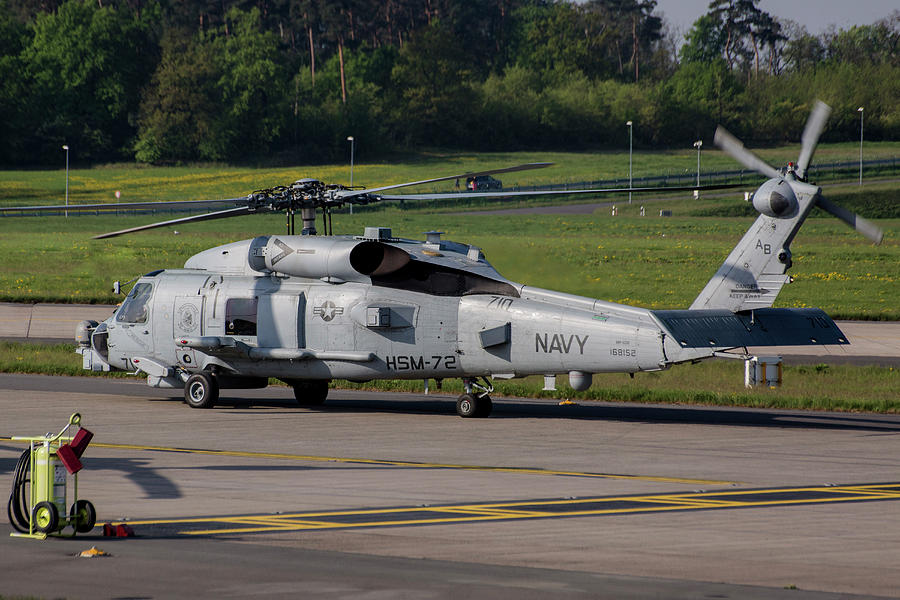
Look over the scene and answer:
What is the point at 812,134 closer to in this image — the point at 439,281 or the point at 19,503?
the point at 439,281

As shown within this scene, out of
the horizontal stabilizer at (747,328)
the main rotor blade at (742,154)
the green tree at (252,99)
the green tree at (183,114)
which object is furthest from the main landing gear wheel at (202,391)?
the green tree at (252,99)

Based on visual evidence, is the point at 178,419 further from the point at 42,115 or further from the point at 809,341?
the point at 42,115

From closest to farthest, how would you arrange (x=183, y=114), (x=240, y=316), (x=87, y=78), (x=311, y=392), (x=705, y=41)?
(x=240, y=316) → (x=311, y=392) → (x=183, y=114) → (x=87, y=78) → (x=705, y=41)

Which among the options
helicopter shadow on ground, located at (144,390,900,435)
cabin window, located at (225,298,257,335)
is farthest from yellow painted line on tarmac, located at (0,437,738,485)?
cabin window, located at (225,298,257,335)

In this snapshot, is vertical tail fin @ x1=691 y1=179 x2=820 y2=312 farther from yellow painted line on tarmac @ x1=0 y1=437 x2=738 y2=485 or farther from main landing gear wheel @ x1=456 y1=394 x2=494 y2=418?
yellow painted line on tarmac @ x1=0 y1=437 x2=738 y2=485

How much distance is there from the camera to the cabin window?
26.4 metres

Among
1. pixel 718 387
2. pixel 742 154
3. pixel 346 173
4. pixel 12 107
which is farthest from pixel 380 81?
pixel 742 154

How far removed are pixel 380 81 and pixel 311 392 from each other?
138 meters

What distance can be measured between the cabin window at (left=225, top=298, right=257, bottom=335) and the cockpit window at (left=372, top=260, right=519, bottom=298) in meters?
2.96

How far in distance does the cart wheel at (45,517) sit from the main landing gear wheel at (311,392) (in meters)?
14.3

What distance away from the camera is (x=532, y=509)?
15.2 metres

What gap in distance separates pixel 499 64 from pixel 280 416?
17059 centimetres

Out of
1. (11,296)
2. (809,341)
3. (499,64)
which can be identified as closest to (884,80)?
(499,64)

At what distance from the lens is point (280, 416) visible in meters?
25.7
